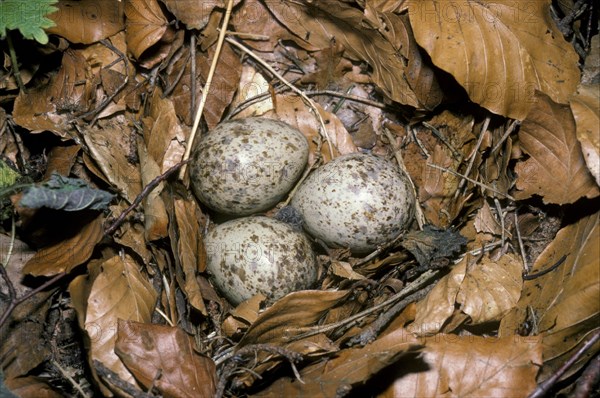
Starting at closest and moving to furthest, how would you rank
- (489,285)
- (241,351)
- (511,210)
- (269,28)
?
1. (241,351)
2. (489,285)
3. (511,210)
4. (269,28)

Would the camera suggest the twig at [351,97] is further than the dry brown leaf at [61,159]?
Yes

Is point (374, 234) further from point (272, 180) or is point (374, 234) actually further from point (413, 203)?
point (272, 180)

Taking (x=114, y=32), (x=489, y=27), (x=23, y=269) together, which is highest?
(x=489, y=27)

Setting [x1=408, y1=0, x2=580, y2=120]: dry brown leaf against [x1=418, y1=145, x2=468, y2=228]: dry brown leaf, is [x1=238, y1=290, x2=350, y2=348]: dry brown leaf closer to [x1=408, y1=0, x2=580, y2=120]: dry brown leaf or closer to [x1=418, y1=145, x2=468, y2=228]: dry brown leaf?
[x1=418, y1=145, x2=468, y2=228]: dry brown leaf

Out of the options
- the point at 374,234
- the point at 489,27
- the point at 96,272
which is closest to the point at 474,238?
the point at 374,234

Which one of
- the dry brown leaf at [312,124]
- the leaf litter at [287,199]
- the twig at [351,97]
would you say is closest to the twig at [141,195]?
the leaf litter at [287,199]

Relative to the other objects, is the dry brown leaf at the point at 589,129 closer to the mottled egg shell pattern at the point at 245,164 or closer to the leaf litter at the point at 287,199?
the leaf litter at the point at 287,199

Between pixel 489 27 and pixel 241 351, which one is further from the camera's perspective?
pixel 489 27
